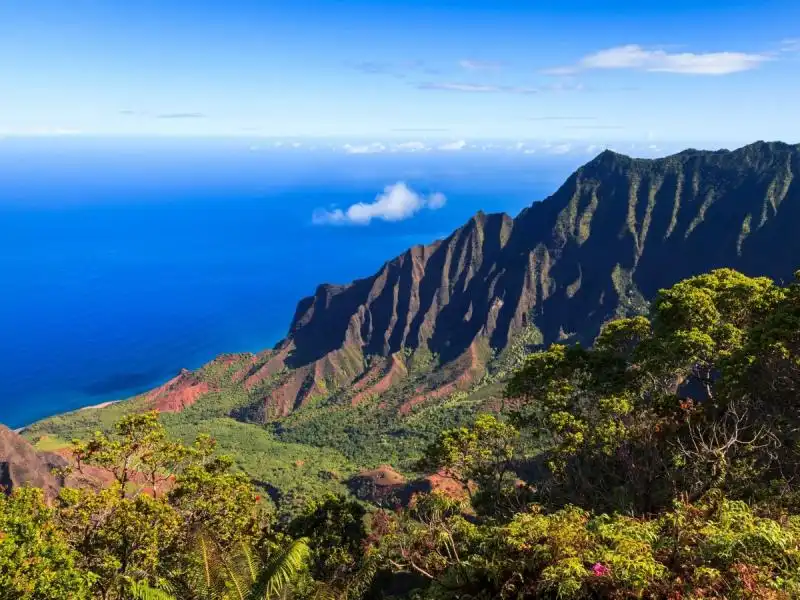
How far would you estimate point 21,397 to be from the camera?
17062cm

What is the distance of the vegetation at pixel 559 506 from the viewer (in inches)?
495

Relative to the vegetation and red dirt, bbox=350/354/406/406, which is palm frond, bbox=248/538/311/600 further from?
red dirt, bbox=350/354/406/406

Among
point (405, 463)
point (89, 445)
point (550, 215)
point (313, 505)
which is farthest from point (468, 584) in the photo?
point (550, 215)

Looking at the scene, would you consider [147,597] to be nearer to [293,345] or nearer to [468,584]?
[468,584]

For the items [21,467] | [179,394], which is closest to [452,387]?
[179,394]

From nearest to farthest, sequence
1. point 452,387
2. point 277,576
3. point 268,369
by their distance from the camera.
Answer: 1. point 277,576
2. point 452,387
3. point 268,369

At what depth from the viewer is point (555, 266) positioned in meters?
174

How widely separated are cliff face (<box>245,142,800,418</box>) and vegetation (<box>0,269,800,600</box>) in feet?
362

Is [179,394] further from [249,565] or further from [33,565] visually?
[33,565]

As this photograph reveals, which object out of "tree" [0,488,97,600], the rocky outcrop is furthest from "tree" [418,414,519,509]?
the rocky outcrop

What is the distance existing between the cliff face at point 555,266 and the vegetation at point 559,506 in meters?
110

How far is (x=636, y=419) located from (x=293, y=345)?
155 m

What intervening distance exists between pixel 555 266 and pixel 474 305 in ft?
104

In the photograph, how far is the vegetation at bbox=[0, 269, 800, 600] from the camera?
41.3 ft
